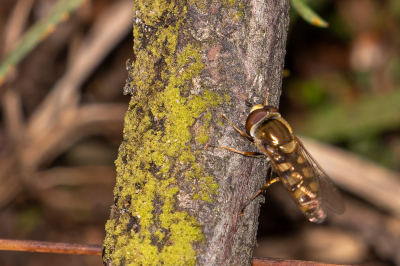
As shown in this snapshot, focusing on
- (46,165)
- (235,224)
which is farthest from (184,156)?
(46,165)

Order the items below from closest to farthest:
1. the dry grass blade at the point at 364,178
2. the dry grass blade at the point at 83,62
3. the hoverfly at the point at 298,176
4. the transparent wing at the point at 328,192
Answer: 1. the hoverfly at the point at 298,176
2. the transparent wing at the point at 328,192
3. the dry grass blade at the point at 364,178
4. the dry grass blade at the point at 83,62

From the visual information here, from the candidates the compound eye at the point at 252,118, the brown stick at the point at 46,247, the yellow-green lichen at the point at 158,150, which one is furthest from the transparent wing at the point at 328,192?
the brown stick at the point at 46,247

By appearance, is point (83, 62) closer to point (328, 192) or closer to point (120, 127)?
point (120, 127)

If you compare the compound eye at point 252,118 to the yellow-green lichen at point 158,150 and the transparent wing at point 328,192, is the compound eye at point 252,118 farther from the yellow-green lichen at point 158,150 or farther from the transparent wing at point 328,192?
the transparent wing at point 328,192

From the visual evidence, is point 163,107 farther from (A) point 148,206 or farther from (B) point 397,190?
(B) point 397,190

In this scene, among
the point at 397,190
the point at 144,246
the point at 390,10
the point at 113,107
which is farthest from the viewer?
the point at 390,10

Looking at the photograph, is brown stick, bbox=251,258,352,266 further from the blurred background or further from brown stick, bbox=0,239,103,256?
the blurred background

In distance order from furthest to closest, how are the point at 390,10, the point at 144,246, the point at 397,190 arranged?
the point at 390,10, the point at 397,190, the point at 144,246
